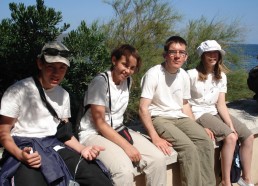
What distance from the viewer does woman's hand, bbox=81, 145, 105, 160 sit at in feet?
9.31

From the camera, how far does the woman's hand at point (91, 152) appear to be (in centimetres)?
284

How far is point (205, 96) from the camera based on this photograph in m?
4.30

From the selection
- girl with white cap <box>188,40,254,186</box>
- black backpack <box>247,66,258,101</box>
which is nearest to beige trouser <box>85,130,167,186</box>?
girl with white cap <box>188,40,254,186</box>

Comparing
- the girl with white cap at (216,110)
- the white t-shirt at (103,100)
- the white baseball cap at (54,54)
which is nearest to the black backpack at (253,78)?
the girl with white cap at (216,110)

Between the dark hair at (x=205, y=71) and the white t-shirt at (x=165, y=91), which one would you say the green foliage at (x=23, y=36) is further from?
the dark hair at (x=205, y=71)

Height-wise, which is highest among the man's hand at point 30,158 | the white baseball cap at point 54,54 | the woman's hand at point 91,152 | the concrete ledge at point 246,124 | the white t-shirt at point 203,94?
the white baseball cap at point 54,54

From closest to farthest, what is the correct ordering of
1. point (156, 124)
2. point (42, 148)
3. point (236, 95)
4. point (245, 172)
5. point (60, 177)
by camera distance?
point (60, 177)
point (42, 148)
point (156, 124)
point (245, 172)
point (236, 95)

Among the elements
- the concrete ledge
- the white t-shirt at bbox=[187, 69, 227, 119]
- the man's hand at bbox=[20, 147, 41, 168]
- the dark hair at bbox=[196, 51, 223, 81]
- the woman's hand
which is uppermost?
the dark hair at bbox=[196, 51, 223, 81]

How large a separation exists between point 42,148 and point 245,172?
247 cm

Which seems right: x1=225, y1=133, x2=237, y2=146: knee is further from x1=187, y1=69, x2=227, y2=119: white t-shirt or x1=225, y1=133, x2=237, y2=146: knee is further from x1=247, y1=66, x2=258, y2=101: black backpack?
x1=247, y1=66, x2=258, y2=101: black backpack

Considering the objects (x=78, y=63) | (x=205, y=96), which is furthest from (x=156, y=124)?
(x=78, y=63)

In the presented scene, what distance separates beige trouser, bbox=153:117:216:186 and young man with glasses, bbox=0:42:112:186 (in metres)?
0.95

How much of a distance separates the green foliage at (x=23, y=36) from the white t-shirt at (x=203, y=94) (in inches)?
65.6

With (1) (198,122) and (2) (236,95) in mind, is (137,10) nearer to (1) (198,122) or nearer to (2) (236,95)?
(2) (236,95)
